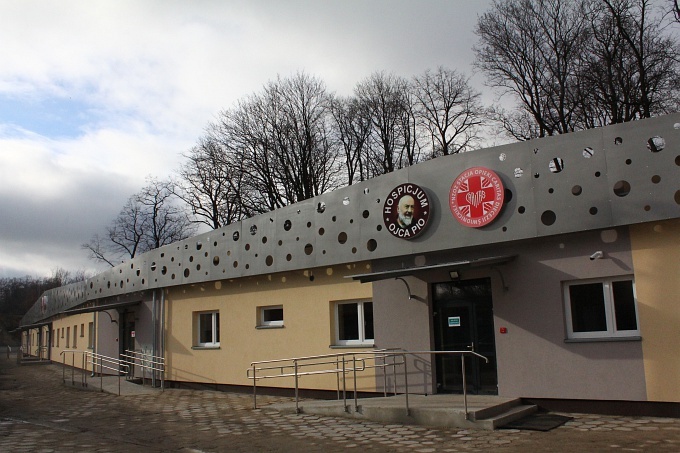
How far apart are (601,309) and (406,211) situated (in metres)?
4.06

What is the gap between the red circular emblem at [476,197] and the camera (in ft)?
35.8

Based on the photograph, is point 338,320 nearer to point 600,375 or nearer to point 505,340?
point 505,340

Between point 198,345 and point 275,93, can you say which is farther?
point 275,93

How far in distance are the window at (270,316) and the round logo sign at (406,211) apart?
14.3ft

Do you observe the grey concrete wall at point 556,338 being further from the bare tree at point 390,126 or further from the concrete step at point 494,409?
the bare tree at point 390,126

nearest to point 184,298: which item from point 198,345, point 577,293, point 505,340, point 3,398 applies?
point 198,345

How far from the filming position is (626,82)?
20828mm

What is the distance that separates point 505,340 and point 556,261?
1.70 metres

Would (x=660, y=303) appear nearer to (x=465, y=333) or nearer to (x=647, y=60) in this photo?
(x=465, y=333)

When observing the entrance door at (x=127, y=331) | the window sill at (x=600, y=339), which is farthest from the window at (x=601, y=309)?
the entrance door at (x=127, y=331)

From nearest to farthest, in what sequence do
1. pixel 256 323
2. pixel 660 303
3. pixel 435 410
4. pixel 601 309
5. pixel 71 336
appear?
pixel 660 303 < pixel 435 410 < pixel 601 309 < pixel 256 323 < pixel 71 336

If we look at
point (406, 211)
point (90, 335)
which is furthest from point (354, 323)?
point (90, 335)

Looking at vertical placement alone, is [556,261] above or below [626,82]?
below

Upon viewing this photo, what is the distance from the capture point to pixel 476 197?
11156mm
